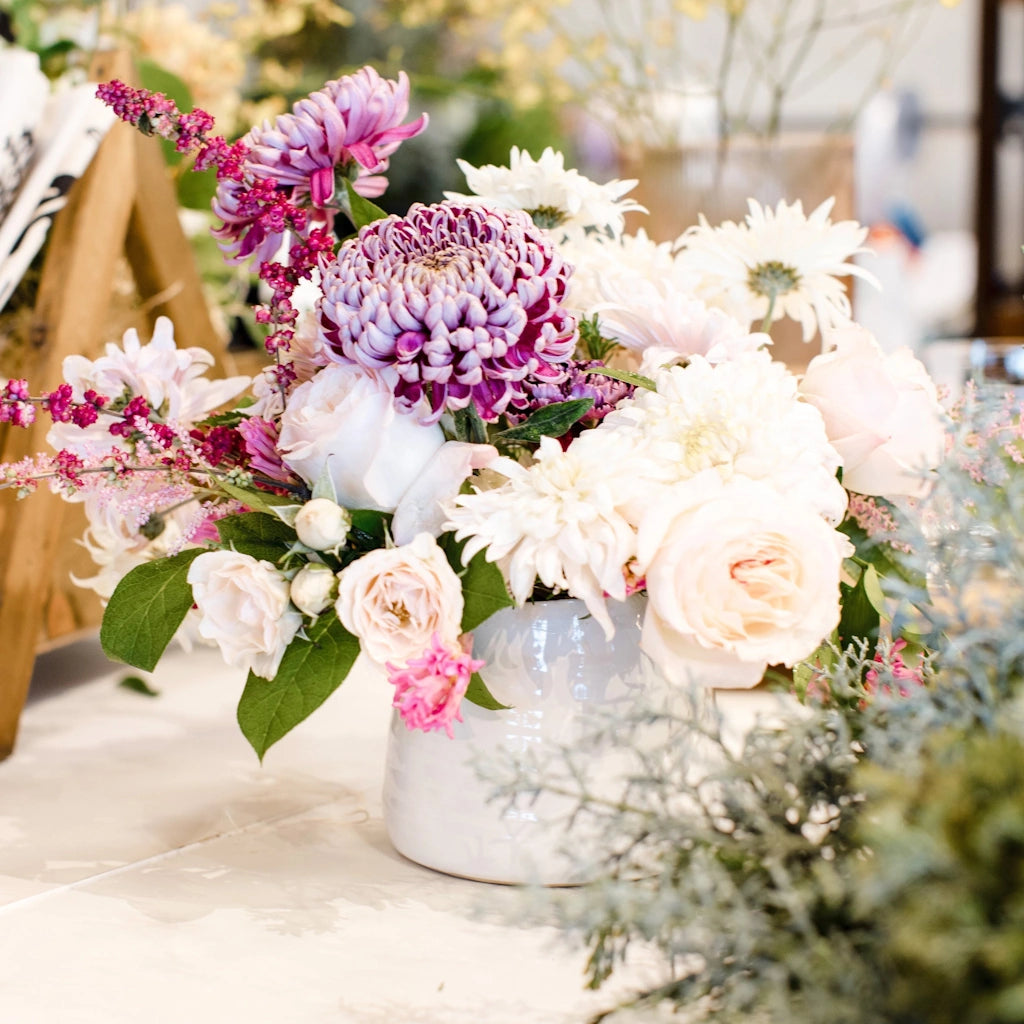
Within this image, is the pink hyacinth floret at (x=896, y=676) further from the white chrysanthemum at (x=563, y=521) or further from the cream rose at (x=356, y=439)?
the cream rose at (x=356, y=439)

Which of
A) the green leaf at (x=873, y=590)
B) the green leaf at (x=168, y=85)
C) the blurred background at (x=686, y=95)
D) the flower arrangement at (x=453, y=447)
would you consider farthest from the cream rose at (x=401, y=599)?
the green leaf at (x=168, y=85)

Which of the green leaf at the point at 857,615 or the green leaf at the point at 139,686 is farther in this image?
the green leaf at the point at 139,686

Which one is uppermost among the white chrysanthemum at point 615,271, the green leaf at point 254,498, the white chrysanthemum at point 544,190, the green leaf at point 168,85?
the green leaf at point 168,85

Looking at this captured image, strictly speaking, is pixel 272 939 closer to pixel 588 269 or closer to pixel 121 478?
pixel 121 478

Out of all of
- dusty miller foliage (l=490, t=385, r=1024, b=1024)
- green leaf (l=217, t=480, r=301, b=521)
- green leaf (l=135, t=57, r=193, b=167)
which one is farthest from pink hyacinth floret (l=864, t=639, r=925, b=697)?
green leaf (l=135, t=57, r=193, b=167)

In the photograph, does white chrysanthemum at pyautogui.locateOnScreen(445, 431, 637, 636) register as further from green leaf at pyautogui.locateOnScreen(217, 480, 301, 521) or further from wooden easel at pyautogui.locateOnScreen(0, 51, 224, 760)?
wooden easel at pyautogui.locateOnScreen(0, 51, 224, 760)

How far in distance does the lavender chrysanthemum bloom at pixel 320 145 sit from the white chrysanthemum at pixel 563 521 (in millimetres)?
181

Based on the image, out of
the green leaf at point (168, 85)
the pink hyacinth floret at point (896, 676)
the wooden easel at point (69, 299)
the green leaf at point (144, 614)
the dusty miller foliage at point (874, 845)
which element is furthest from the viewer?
the green leaf at point (168, 85)

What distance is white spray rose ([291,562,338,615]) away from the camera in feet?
1.67

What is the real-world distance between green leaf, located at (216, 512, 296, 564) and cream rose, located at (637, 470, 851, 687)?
171 millimetres

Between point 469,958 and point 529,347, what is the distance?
27 cm

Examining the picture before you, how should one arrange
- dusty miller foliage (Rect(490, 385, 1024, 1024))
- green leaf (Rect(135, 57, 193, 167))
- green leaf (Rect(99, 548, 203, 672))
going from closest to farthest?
dusty miller foliage (Rect(490, 385, 1024, 1024)) < green leaf (Rect(99, 548, 203, 672)) < green leaf (Rect(135, 57, 193, 167))

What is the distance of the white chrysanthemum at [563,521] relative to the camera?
484 mm

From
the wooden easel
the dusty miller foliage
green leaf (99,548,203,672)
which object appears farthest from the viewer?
the wooden easel
